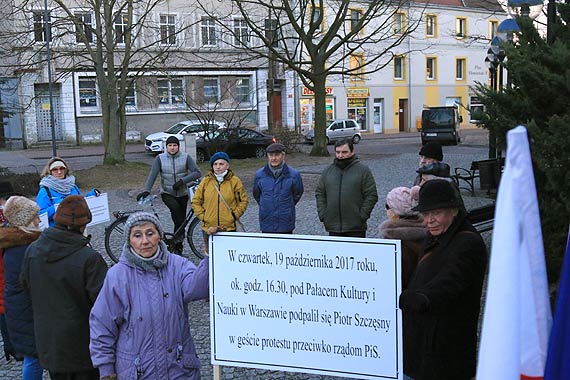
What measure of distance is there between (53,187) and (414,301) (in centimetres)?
536

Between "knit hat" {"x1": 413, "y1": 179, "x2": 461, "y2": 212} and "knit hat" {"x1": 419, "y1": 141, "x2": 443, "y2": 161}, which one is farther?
"knit hat" {"x1": 419, "y1": 141, "x2": 443, "y2": 161}

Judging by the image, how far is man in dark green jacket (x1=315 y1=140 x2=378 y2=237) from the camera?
688cm

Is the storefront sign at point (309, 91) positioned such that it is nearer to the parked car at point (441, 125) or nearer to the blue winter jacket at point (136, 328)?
the parked car at point (441, 125)

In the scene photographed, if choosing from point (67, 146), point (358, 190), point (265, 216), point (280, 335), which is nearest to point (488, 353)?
point (280, 335)

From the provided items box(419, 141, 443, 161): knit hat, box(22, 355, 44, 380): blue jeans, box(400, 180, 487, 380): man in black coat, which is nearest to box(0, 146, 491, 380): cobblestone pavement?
box(22, 355, 44, 380): blue jeans

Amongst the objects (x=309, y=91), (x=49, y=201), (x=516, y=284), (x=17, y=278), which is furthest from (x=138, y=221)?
(x=309, y=91)

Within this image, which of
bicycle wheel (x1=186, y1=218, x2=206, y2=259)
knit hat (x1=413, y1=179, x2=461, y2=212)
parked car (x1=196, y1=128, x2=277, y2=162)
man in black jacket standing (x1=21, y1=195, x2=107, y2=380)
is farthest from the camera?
parked car (x1=196, y1=128, x2=277, y2=162)

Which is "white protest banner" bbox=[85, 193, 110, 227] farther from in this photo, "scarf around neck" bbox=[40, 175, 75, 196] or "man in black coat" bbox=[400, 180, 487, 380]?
"man in black coat" bbox=[400, 180, 487, 380]

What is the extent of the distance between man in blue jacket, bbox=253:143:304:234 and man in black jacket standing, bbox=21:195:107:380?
11.9 feet

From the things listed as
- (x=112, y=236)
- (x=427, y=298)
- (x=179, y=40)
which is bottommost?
(x=112, y=236)

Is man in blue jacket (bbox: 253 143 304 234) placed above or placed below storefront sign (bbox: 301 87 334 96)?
below

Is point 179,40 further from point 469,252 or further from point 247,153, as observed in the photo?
point 469,252

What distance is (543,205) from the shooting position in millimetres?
5023

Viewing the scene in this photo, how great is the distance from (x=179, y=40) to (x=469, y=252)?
3868 cm
